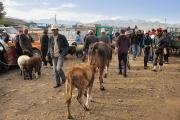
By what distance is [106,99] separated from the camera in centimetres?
1100

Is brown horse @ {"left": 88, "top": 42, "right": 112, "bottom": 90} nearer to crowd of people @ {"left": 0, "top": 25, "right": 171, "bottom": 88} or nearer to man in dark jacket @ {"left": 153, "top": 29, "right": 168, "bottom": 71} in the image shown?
crowd of people @ {"left": 0, "top": 25, "right": 171, "bottom": 88}

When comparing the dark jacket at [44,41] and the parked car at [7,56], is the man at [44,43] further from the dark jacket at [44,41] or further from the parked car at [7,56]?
the parked car at [7,56]

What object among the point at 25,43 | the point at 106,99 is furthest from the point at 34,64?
the point at 106,99

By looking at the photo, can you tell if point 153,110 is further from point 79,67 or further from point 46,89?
point 46,89

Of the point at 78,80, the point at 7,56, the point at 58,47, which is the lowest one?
the point at 7,56

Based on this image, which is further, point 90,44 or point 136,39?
point 136,39

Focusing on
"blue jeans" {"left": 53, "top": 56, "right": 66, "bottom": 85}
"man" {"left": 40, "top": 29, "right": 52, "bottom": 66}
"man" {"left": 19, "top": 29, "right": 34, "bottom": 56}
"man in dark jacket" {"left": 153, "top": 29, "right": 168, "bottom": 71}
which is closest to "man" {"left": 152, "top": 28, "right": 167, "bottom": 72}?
"man in dark jacket" {"left": 153, "top": 29, "right": 168, "bottom": 71}

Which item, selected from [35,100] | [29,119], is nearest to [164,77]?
[35,100]

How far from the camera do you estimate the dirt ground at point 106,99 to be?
9336mm

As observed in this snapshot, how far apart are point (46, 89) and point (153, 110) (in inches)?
164

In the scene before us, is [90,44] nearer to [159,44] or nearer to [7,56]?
[159,44]

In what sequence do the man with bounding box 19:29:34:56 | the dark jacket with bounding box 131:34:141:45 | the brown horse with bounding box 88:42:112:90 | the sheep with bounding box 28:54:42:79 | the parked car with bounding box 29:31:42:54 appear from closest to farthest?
the brown horse with bounding box 88:42:112:90 < the sheep with bounding box 28:54:42:79 < the man with bounding box 19:29:34:56 < the parked car with bounding box 29:31:42:54 < the dark jacket with bounding box 131:34:141:45

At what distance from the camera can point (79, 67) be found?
912 centimetres

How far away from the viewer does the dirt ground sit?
9.34 metres
